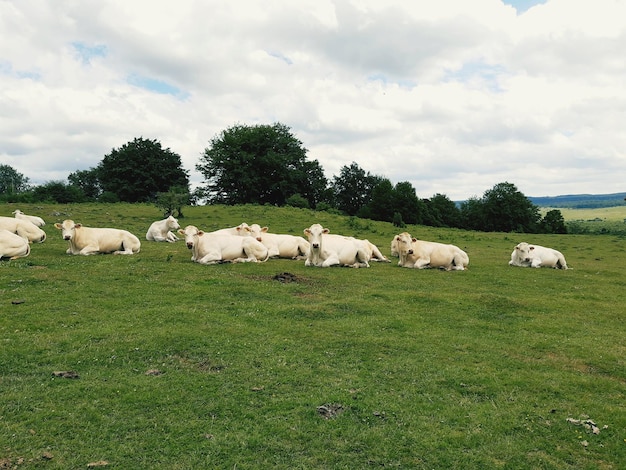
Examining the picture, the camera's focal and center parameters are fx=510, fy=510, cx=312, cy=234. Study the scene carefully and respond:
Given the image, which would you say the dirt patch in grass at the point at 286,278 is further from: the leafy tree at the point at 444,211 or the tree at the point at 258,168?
the leafy tree at the point at 444,211

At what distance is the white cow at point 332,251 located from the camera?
1689cm

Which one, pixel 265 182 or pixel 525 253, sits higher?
pixel 265 182

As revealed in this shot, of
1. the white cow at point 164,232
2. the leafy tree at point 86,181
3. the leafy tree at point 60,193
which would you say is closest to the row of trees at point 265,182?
the leafy tree at point 60,193

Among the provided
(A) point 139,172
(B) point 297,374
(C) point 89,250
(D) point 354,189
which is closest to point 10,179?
(A) point 139,172

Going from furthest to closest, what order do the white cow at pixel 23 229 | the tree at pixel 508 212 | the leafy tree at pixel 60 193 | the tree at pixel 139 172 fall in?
the tree at pixel 508 212, the tree at pixel 139 172, the leafy tree at pixel 60 193, the white cow at pixel 23 229

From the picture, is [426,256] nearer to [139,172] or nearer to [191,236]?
[191,236]

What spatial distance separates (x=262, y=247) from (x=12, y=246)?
7612 millimetres

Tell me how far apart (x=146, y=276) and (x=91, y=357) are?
6.17 metres

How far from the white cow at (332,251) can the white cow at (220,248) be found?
1.82 m

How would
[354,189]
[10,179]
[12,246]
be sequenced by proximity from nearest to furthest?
[12,246], [354,189], [10,179]

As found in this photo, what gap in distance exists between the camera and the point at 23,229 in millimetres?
18984

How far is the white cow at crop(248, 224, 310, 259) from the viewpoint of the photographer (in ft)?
61.5

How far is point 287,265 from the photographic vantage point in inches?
666

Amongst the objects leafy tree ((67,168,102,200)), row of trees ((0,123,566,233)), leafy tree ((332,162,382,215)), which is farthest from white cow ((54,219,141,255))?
leafy tree ((67,168,102,200))
